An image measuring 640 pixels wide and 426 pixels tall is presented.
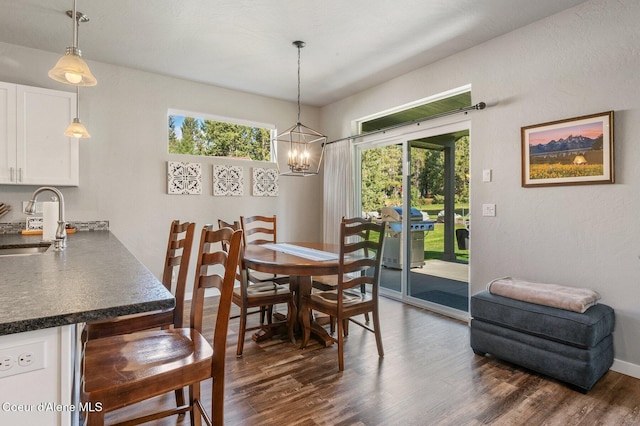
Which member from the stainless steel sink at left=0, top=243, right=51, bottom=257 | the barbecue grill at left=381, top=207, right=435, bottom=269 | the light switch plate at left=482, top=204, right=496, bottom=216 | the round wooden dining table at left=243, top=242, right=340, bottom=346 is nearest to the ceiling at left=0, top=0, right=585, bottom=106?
the light switch plate at left=482, top=204, right=496, bottom=216

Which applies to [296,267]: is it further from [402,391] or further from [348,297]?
[402,391]

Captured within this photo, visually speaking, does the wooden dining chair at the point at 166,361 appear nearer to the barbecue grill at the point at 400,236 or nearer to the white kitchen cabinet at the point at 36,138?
the white kitchen cabinet at the point at 36,138

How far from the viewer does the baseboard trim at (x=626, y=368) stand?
92.7 inches

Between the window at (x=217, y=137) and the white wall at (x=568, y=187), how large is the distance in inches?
99.2

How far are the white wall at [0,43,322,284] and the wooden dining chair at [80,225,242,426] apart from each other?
2761 mm

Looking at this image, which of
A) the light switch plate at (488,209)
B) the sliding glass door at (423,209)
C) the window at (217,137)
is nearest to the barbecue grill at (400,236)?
the sliding glass door at (423,209)

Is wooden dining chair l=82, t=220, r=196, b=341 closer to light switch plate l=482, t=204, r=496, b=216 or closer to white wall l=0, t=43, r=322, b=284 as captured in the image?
white wall l=0, t=43, r=322, b=284

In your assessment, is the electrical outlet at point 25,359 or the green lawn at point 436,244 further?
the green lawn at point 436,244

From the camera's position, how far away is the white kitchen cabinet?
306 cm

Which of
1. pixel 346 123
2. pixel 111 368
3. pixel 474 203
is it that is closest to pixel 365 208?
pixel 346 123

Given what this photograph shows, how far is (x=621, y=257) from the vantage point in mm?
2426

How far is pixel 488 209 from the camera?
10.6 feet

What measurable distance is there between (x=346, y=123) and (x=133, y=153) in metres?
2.81

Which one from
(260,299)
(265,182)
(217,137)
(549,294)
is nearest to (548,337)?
(549,294)
